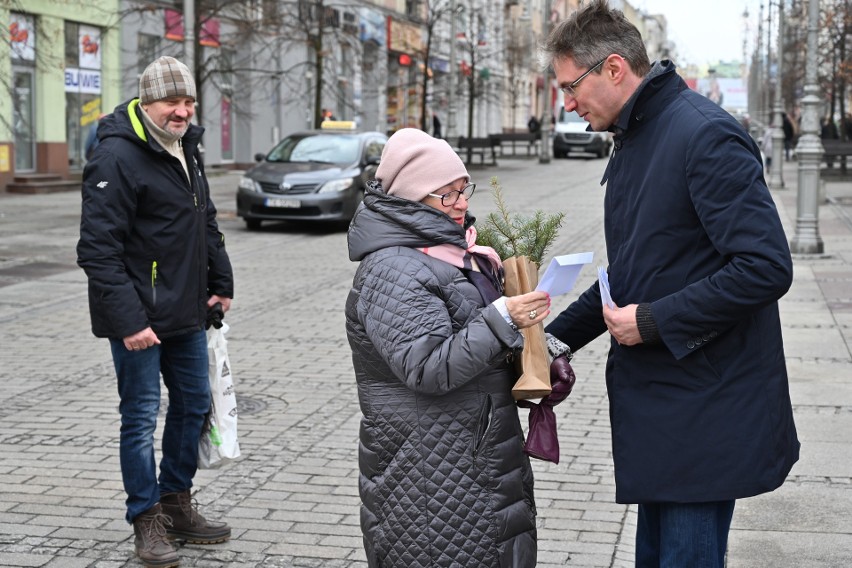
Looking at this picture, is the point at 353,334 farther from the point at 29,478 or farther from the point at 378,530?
the point at 29,478

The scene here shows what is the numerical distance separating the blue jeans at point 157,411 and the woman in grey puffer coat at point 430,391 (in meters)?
1.68

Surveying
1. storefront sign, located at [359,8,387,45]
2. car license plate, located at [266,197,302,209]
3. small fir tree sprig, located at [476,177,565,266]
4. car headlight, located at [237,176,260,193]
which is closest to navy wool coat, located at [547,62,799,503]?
small fir tree sprig, located at [476,177,565,266]

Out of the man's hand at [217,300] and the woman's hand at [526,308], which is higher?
the woman's hand at [526,308]

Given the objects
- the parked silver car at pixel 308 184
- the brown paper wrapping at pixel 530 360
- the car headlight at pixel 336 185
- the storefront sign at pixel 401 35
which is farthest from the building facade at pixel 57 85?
the brown paper wrapping at pixel 530 360

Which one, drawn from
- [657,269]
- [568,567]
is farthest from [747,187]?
[568,567]

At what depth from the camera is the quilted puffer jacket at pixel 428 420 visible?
3.09 metres

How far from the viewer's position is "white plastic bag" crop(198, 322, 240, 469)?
16.5ft

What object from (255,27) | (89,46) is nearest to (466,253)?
(255,27)

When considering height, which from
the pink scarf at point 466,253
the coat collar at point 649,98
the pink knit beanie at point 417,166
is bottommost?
the pink scarf at point 466,253

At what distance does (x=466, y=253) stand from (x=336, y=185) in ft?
51.1

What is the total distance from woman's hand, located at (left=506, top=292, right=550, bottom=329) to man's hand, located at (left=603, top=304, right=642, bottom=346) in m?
0.16

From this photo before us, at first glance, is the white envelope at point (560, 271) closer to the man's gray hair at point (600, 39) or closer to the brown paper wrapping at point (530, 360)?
the brown paper wrapping at point (530, 360)

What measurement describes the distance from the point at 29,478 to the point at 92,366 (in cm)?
277

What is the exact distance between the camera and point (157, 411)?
4816 mm
